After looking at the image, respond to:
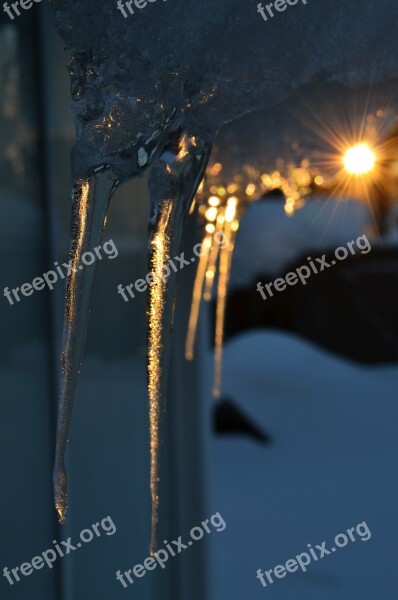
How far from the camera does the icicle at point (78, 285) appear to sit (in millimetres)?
904

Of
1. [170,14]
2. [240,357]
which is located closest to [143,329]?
[170,14]

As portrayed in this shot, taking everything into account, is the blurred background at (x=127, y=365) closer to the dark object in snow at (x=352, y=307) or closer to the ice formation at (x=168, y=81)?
the ice formation at (x=168, y=81)

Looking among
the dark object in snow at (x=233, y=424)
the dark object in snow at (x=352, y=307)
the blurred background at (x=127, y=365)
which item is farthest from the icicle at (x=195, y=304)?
the dark object in snow at (x=352, y=307)

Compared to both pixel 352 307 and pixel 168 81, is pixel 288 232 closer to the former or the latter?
pixel 352 307

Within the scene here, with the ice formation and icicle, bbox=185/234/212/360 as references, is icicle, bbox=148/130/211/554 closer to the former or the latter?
the ice formation

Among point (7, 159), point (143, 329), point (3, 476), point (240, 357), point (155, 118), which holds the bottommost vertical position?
point (3, 476)

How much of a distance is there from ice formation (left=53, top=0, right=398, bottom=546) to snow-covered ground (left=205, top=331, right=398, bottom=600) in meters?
1.05

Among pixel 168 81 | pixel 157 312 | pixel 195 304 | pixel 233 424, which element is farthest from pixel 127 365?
pixel 233 424

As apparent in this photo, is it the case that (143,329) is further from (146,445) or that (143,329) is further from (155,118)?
(155,118)

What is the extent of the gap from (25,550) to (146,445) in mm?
423

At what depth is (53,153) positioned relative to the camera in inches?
58.8

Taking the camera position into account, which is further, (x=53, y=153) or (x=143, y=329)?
(x=143, y=329)

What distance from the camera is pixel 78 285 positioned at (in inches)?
36.8

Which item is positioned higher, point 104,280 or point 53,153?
point 53,153
